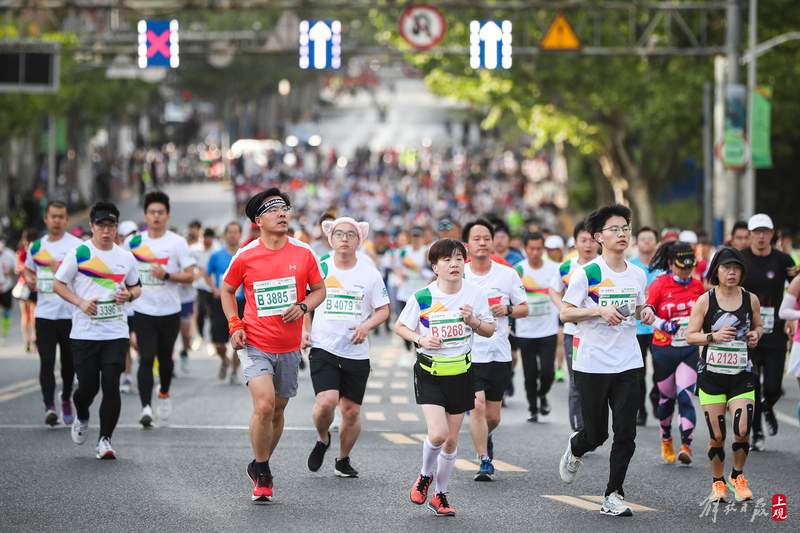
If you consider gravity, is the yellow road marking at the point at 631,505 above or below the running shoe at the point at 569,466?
below

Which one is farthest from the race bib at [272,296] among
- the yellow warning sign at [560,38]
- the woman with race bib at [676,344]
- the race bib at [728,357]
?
the yellow warning sign at [560,38]

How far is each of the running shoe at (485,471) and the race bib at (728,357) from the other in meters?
1.83

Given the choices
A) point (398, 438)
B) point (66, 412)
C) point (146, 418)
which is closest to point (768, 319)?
point (398, 438)

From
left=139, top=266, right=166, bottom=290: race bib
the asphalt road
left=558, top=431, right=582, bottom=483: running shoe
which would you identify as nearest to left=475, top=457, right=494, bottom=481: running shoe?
the asphalt road

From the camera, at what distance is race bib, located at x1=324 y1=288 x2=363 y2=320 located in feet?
29.9

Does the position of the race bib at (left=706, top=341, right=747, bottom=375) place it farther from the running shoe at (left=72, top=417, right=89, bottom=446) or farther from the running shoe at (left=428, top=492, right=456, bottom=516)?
the running shoe at (left=72, top=417, right=89, bottom=446)

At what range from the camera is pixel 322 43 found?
25.0m

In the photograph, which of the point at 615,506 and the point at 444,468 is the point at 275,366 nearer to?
the point at 444,468

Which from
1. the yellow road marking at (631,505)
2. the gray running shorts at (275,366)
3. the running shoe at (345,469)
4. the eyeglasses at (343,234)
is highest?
the eyeglasses at (343,234)

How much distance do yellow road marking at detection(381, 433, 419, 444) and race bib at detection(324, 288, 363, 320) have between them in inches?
82.6

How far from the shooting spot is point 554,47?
24562 millimetres

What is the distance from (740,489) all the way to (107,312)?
510cm

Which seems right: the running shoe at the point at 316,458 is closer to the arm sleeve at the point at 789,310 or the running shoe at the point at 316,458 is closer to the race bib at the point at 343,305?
the race bib at the point at 343,305

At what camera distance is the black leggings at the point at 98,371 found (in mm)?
9500
